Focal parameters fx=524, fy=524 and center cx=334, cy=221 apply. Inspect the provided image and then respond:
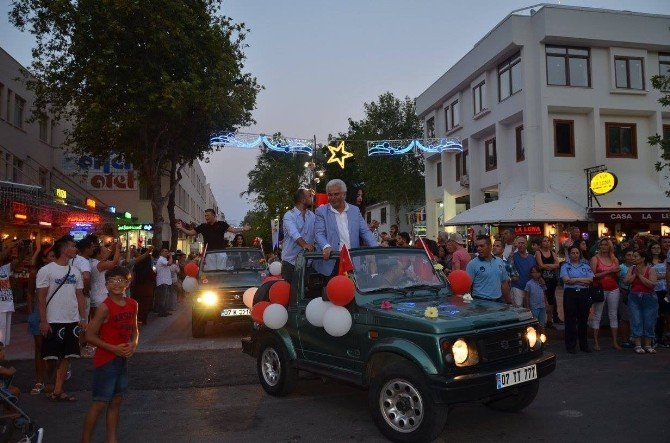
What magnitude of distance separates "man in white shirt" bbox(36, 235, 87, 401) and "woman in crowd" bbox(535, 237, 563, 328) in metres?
7.98

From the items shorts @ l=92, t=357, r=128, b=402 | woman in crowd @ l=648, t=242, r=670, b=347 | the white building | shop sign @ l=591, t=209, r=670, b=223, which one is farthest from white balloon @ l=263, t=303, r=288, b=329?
shop sign @ l=591, t=209, r=670, b=223

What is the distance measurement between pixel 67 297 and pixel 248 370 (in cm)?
284

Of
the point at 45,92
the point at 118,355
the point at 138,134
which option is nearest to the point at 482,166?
the point at 138,134

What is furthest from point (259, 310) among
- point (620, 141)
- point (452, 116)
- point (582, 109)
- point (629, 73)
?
point (452, 116)

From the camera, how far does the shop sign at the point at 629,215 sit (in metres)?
20.7

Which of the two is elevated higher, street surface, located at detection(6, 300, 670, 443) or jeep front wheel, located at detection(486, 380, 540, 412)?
jeep front wheel, located at detection(486, 380, 540, 412)

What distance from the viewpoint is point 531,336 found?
509 cm

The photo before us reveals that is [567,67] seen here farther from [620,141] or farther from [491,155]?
[491,155]

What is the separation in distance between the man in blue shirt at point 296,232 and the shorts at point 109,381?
232 centimetres

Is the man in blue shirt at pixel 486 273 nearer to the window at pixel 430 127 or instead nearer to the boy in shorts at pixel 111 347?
the boy in shorts at pixel 111 347

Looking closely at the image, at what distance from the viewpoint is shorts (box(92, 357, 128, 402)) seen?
4414mm

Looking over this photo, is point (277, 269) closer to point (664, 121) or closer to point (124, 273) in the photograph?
point (124, 273)

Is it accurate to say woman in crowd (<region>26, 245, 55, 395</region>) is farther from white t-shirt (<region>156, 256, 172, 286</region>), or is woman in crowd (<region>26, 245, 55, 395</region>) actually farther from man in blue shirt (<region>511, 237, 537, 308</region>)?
man in blue shirt (<region>511, 237, 537, 308</region>)

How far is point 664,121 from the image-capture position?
24.0 m
